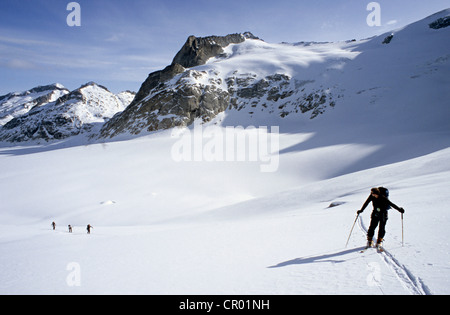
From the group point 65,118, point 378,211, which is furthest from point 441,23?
point 65,118

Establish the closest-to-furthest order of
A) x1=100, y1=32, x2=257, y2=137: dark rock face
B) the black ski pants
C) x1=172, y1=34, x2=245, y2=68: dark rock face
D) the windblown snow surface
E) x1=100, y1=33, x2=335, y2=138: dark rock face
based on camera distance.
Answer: the windblown snow surface < the black ski pants < x1=100, y1=33, x2=335, y2=138: dark rock face < x1=100, y1=32, x2=257, y2=137: dark rock face < x1=172, y1=34, x2=245, y2=68: dark rock face

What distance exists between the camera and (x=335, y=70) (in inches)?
2904

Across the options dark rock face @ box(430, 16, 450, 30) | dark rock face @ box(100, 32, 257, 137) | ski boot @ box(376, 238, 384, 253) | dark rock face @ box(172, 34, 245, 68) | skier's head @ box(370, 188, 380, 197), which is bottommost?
ski boot @ box(376, 238, 384, 253)

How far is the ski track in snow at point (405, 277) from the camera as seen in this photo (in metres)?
3.72

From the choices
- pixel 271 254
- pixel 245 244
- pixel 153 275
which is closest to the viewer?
pixel 153 275

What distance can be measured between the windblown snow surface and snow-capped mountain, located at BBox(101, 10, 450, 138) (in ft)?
2.41

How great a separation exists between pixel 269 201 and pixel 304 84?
66.4 meters

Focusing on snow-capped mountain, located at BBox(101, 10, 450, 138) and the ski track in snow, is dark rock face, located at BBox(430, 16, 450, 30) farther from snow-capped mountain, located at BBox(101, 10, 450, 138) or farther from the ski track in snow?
the ski track in snow

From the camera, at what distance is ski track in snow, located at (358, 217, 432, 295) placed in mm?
3723

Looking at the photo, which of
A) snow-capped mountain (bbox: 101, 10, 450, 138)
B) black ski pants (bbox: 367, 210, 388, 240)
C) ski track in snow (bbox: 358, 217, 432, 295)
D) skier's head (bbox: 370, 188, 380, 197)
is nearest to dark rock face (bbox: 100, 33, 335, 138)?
snow-capped mountain (bbox: 101, 10, 450, 138)

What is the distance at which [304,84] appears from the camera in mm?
74562
